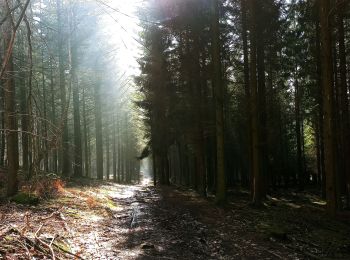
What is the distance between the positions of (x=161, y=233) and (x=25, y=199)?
5.13 metres

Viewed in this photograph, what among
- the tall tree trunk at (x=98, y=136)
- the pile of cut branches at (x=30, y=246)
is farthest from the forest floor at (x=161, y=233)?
the tall tree trunk at (x=98, y=136)

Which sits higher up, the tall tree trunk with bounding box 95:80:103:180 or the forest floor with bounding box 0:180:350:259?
the tall tree trunk with bounding box 95:80:103:180

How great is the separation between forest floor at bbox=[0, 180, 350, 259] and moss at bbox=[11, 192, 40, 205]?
23 centimetres

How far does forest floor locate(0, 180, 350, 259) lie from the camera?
301 inches

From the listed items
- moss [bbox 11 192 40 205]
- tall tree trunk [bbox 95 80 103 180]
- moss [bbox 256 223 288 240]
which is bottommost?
moss [bbox 256 223 288 240]

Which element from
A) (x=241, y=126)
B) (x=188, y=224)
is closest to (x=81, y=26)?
(x=241, y=126)

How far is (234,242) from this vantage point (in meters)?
9.57

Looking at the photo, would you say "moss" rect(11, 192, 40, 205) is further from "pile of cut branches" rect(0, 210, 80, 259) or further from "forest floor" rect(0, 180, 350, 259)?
"pile of cut branches" rect(0, 210, 80, 259)

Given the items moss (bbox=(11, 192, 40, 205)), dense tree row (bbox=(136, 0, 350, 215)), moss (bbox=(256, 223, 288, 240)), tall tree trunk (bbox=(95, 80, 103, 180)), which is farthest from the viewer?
tall tree trunk (bbox=(95, 80, 103, 180))

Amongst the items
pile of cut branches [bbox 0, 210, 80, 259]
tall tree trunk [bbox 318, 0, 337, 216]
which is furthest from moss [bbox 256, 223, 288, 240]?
pile of cut branches [bbox 0, 210, 80, 259]

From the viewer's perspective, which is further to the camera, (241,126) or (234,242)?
(241,126)

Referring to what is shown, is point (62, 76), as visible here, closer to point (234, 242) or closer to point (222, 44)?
point (222, 44)

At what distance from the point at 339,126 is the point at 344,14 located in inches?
247

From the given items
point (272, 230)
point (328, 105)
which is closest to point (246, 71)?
point (328, 105)
